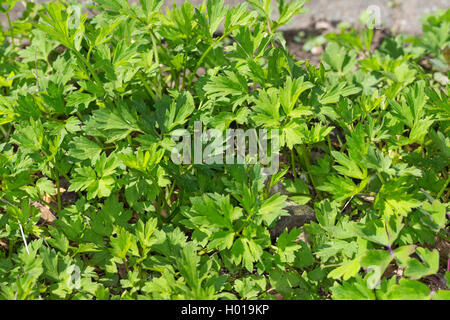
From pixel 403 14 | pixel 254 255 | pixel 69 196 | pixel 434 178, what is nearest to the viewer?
pixel 254 255

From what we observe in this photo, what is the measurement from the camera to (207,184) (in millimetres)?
→ 2100

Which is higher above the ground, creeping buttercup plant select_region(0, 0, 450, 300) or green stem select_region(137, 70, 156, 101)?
green stem select_region(137, 70, 156, 101)

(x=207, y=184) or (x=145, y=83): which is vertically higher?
(x=145, y=83)

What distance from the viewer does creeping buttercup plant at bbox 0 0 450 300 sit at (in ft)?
5.88

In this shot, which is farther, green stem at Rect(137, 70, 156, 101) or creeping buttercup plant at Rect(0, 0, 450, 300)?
green stem at Rect(137, 70, 156, 101)

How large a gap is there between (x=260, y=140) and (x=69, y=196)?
1.04 meters

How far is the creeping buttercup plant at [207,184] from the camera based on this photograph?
179 cm

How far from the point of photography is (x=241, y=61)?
2135mm

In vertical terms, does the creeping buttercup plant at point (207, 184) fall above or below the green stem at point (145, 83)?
below

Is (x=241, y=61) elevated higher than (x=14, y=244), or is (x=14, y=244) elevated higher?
(x=241, y=61)

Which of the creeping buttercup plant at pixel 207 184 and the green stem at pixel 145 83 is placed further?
the green stem at pixel 145 83

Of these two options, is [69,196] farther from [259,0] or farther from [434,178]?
[434,178]

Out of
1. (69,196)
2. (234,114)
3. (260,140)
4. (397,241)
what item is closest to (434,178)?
(397,241)

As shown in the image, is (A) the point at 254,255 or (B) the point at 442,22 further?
(B) the point at 442,22
